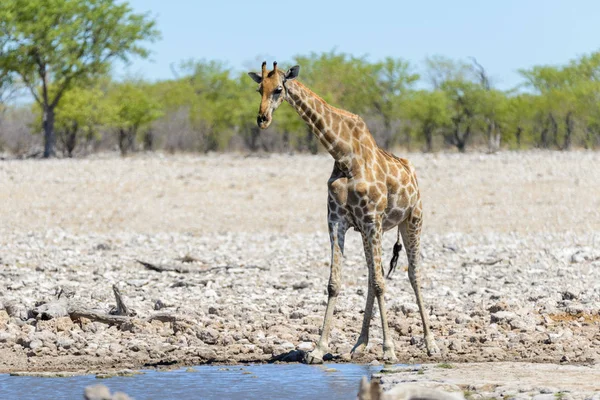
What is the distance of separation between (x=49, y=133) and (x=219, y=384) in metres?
35.0

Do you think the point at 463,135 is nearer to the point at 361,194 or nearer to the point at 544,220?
the point at 544,220

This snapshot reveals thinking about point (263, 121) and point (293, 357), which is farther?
point (293, 357)

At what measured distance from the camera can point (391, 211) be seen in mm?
10102

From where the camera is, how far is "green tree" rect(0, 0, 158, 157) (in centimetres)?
4141

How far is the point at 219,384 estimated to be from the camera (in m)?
9.16

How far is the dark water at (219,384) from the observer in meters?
8.77

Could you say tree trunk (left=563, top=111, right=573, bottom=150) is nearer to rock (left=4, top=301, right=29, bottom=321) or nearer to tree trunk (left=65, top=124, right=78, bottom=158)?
tree trunk (left=65, top=124, right=78, bottom=158)

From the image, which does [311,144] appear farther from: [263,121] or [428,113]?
[263,121]

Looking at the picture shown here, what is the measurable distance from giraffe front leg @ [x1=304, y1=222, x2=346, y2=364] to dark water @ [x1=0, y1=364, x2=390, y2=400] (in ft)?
0.39

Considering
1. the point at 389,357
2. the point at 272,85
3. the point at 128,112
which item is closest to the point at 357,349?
the point at 389,357

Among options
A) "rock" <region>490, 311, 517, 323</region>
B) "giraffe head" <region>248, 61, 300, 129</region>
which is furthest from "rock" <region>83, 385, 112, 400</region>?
"rock" <region>490, 311, 517, 323</region>

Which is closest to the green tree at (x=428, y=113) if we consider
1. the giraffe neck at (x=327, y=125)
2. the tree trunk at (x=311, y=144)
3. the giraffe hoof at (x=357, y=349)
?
the tree trunk at (x=311, y=144)

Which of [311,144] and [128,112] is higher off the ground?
[128,112]

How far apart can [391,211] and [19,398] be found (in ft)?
12.5
